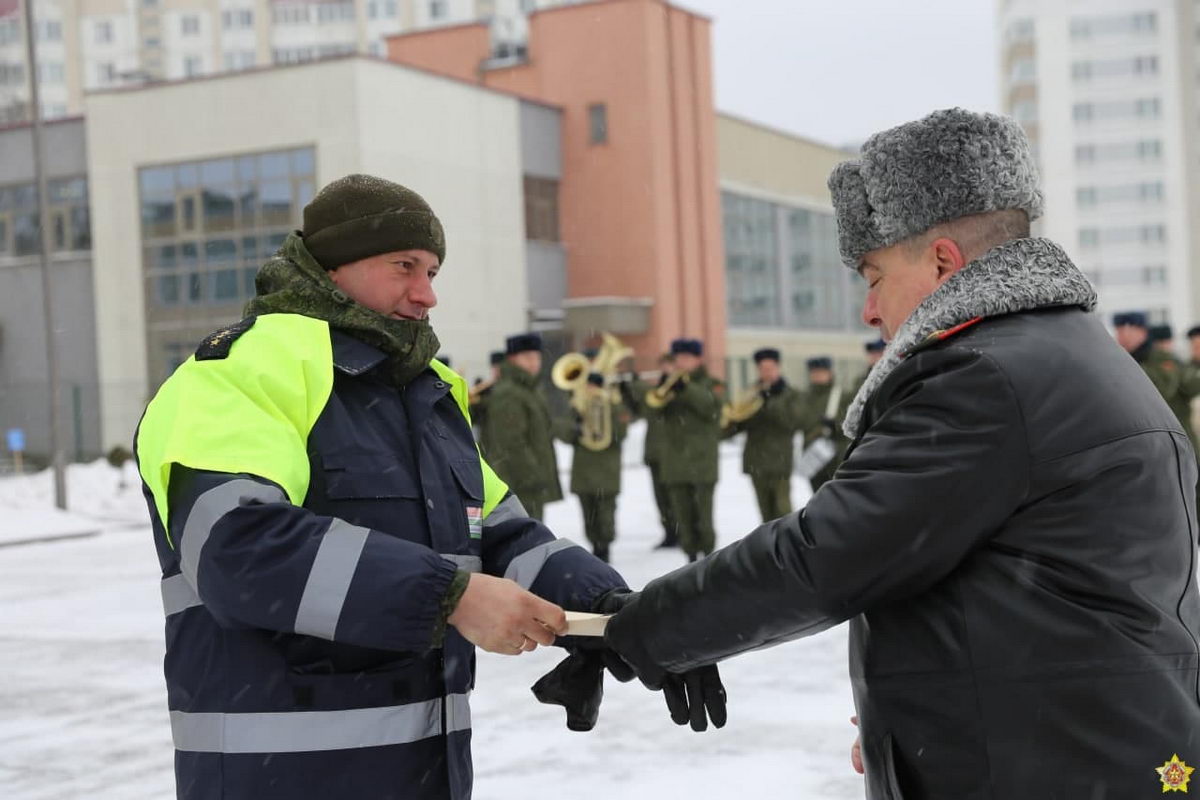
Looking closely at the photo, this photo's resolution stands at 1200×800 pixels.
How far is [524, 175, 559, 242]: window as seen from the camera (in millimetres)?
38719

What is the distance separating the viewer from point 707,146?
41812mm

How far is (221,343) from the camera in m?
2.41

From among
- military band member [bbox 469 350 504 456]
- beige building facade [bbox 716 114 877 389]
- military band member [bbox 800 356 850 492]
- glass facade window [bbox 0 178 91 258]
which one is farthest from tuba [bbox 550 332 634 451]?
beige building facade [bbox 716 114 877 389]

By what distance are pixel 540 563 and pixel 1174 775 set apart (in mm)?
1291

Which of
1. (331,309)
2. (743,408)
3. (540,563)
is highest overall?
(331,309)

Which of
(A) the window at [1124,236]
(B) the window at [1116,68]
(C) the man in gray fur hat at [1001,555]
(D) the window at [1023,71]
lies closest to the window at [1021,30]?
(D) the window at [1023,71]

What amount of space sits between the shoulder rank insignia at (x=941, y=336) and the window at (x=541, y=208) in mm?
36926

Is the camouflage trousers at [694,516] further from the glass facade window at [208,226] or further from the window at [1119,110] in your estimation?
the window at [1119,110]

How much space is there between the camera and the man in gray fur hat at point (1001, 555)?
1899mm

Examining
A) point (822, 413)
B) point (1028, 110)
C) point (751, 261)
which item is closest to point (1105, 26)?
point (1028, 110)

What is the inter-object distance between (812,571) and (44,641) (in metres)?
7.91

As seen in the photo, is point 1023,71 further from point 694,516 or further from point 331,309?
point 331,309

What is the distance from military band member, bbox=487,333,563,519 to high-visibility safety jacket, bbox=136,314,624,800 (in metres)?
8.94

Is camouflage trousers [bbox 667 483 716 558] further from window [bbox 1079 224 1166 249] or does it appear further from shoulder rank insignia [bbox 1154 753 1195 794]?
window [bbox 1079 224 1166 249]
